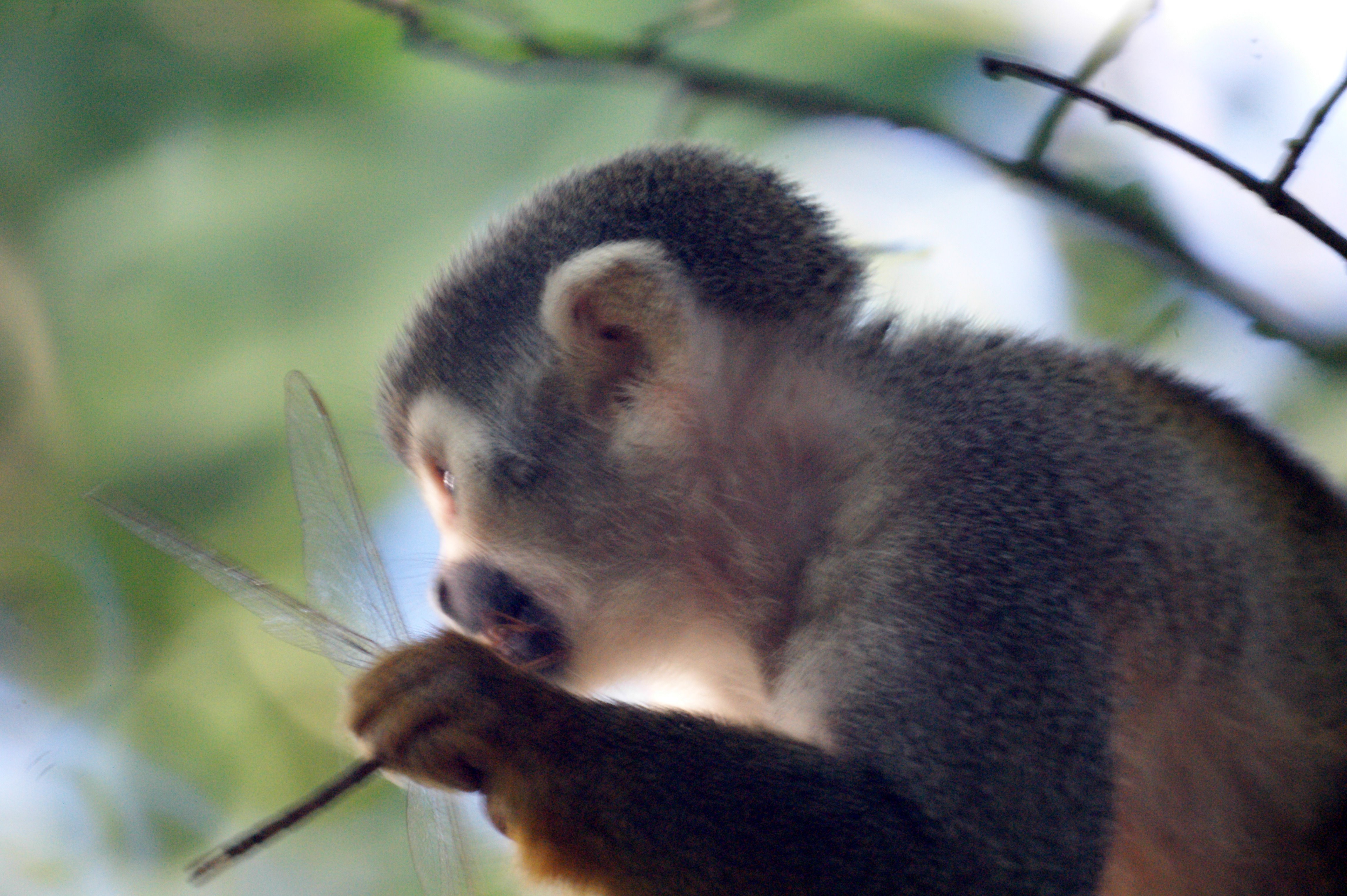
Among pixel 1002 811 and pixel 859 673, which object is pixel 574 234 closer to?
pixel 859 673

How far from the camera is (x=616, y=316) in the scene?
1225 mm

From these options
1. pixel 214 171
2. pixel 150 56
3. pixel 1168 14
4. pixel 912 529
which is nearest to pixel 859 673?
pixel 912 529

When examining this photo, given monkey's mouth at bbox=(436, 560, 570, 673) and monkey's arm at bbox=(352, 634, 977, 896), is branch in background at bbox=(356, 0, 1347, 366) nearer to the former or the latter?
monkey's mouth at bbox=(436, 560, 570, 673)

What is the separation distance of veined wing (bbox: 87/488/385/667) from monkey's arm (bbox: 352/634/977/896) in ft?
0.23

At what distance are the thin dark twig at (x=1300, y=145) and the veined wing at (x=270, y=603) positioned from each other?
1.04m

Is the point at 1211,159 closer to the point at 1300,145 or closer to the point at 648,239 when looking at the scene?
the point at 1300,145

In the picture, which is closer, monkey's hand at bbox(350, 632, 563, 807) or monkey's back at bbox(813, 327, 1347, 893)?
monkey's hand at bbox(350, 632, 563, 807)

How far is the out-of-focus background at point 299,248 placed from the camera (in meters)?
1.50

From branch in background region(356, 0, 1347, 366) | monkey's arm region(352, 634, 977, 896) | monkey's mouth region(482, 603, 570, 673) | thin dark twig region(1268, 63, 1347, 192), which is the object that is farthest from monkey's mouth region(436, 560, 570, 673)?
thin dark twig region(1268, 63, 1347, 192)

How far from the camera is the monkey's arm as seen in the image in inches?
34.7

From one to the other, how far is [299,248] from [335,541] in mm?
702

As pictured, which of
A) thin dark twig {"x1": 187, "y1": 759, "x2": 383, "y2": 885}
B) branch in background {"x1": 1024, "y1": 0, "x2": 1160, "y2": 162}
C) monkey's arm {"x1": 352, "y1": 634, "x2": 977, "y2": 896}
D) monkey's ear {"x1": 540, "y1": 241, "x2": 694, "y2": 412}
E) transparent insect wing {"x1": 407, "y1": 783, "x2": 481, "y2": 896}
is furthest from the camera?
branch in background {"x1": 1024, "y1": 0, "x2": 1160, "y2": 162}

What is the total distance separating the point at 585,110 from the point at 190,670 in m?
1.14

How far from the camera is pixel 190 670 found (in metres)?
1.59
